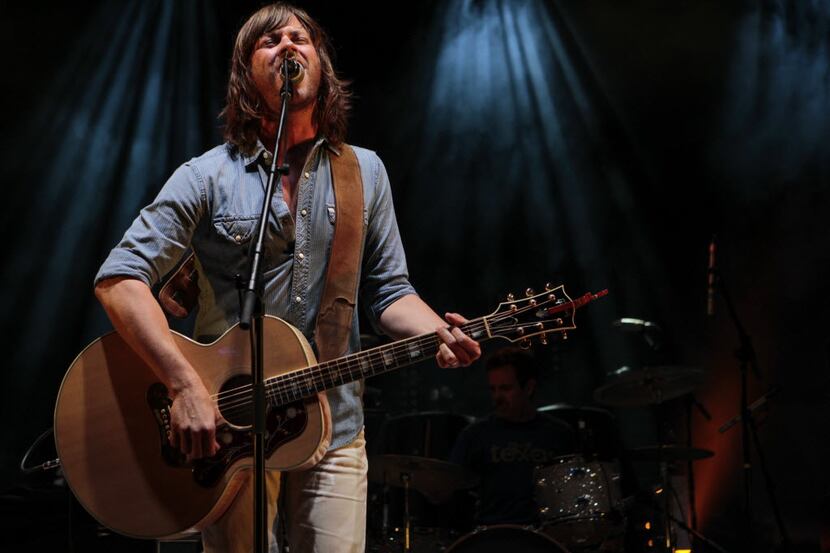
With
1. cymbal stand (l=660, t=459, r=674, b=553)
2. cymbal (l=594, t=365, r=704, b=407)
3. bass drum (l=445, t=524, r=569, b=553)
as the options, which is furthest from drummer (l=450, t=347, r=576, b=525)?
bass drum (l=445, t=524, r=569, b=553)

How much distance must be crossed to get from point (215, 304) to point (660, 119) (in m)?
5.66

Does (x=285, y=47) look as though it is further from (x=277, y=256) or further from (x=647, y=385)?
(x=647, y=385)

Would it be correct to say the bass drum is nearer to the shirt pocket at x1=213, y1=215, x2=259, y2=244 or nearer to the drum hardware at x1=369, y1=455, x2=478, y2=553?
the drum hardware at x1=369, y1=455, x2=478, y2=553

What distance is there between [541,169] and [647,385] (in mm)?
2376

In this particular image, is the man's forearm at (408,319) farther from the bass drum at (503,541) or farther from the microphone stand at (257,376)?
the bass drum at (503,541)

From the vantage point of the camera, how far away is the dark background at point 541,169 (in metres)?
6.57

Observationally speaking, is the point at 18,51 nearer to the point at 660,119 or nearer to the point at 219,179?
the point at 219,179

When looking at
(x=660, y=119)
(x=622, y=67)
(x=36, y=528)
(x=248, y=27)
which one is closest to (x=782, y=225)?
(x=660, y=119)

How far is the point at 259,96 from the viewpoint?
3014mm

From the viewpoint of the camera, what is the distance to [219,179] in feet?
9.26

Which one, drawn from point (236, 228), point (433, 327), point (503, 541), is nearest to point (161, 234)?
point (236, 228)

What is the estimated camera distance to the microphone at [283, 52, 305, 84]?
2738 mm

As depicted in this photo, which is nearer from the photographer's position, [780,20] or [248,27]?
[248,27]

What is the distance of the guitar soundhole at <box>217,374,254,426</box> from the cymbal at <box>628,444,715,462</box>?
426 centimetres
